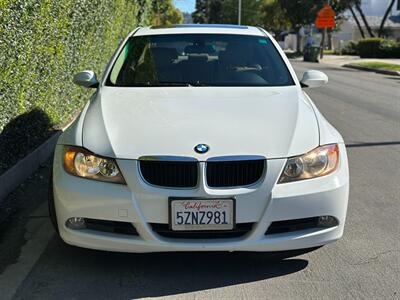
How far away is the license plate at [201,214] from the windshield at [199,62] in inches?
66.6

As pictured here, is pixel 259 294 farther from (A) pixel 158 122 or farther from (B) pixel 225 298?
(A) pixel 158 122

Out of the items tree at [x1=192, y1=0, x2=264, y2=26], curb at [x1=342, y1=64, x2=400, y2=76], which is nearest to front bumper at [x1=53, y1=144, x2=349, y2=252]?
curb at [x1=342, y1=64, x2=400, y2=76]

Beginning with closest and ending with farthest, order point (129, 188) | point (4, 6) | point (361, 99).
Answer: point (129, 188) → point (4, 6) → point (361, 99)

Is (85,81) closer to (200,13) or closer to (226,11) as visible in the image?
(226,11)

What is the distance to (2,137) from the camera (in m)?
5.65

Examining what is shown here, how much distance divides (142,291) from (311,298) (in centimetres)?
105

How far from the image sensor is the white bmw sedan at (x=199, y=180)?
3.38 meters

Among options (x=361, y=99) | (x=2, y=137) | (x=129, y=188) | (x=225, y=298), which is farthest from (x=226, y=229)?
(x=361, y=99)

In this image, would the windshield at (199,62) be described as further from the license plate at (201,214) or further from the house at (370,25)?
the house at (370,25)

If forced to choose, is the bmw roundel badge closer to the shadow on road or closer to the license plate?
the license plate

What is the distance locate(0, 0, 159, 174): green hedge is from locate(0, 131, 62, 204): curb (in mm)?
109

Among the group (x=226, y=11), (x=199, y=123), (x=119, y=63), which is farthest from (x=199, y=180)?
(x=226, y=11)

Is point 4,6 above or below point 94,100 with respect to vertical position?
above

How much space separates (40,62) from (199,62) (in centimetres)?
257
